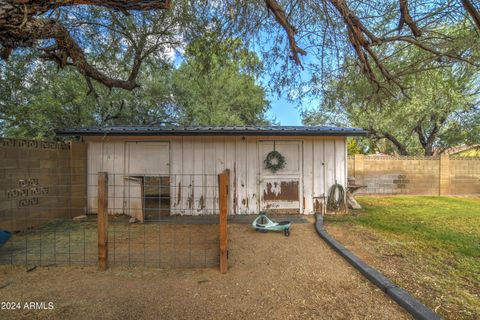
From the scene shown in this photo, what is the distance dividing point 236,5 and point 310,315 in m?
5.48

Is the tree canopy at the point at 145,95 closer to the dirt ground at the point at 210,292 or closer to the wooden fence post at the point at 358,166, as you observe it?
the dirt ground at the point at 210,292

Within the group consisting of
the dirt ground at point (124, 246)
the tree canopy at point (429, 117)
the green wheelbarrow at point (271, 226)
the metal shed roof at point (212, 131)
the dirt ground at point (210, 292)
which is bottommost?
the dirt ground at point (210, 292)

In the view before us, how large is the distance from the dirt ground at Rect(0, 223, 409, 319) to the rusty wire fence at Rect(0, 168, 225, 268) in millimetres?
398

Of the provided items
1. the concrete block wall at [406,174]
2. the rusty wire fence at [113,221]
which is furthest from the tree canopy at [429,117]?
the rusty wire fence at [113,221]

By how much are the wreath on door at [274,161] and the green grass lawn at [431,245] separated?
5.74 feet

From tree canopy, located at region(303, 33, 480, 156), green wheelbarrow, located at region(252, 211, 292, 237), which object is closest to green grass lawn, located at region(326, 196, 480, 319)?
green wheelbarrow, located at region(252, 211, 292, 237)

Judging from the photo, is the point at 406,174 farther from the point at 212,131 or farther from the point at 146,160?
the point at 146,160

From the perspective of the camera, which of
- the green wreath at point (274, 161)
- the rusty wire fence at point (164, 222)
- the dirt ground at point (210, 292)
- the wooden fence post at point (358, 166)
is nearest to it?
the dirt ground at point (210, 292)

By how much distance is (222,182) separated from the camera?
3.43 meters

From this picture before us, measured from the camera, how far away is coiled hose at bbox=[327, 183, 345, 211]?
7.06 meters

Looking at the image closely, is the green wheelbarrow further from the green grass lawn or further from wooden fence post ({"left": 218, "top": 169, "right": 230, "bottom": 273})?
wooden fence post ({"left": 218, "top": 169, "right": 230, "bottom": 273})

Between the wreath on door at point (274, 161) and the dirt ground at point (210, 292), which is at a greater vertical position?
the wreath on door at point (274, 161)

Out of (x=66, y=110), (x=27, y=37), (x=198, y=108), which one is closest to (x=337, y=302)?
(x=27, y=37)

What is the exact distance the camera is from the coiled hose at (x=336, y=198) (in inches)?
278
